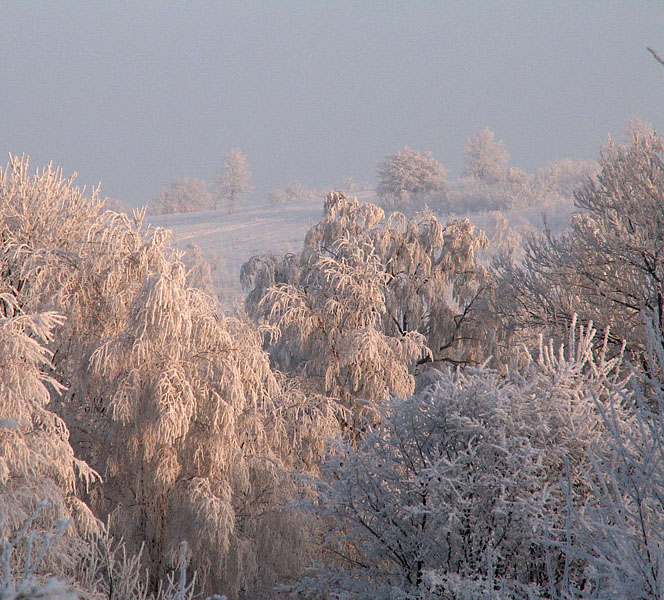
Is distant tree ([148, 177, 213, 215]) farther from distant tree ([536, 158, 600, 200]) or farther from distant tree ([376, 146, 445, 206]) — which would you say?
distant tree ([536, 158, 600, 200])

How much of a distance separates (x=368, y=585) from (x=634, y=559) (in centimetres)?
483

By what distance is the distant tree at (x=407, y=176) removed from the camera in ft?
176

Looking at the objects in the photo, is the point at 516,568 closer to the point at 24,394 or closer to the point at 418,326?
the point at 24,394

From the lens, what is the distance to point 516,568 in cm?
662

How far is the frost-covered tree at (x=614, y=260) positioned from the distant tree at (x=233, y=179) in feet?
162

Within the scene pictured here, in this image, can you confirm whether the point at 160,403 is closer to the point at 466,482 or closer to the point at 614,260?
the point at 466,482

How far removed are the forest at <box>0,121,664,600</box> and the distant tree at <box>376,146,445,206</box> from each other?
38838 mm

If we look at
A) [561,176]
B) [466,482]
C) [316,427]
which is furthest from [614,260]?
[561,176]

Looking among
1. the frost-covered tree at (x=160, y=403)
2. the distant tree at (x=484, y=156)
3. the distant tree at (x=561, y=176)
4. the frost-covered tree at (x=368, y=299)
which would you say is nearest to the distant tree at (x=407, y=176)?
the distant tree at (x=561, y=176)

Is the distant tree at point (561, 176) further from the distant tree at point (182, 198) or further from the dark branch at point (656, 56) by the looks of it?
the dark branch at point (656, 56)

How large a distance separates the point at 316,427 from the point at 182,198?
2523 inches

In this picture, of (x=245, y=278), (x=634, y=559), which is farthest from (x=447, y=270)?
(x=634, y=559)

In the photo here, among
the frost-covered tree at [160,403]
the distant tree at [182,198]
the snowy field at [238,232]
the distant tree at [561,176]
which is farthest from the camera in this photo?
the distant tree at [182,198]

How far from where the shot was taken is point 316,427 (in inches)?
430
